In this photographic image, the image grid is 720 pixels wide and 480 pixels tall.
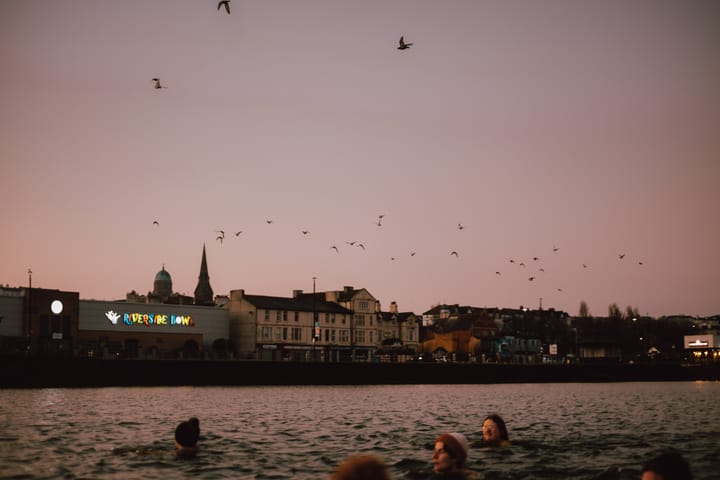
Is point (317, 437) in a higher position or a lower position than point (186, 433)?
lower

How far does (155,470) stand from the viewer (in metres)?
24.2

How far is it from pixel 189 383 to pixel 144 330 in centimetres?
2796

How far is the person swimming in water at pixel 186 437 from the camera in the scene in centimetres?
2728

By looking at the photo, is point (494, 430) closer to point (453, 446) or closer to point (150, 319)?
point (453, 446)

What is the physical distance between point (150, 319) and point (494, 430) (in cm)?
9514

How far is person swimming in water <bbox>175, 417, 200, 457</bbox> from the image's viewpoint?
27.3 metres

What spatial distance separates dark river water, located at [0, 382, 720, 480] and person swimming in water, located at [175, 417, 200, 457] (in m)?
0.51

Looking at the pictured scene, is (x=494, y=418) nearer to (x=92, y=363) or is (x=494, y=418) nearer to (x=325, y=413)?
(x=325, y=413)

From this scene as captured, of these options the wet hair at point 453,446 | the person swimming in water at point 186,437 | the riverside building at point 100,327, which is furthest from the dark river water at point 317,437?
the riverside building at point 100,327

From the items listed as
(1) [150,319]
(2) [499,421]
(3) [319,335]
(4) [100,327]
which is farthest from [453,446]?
(3) [319,335]

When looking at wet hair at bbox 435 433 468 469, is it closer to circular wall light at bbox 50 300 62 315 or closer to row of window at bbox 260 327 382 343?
circular wall light at bbox 50 300 62 315

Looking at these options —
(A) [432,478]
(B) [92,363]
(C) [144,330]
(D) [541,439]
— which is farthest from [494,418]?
(C) [144,330]

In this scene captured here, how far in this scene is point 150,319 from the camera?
116 m

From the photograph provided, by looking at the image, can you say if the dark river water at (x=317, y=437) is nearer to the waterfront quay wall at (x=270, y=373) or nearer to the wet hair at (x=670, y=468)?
the wet hair at (x=670, y=468)
